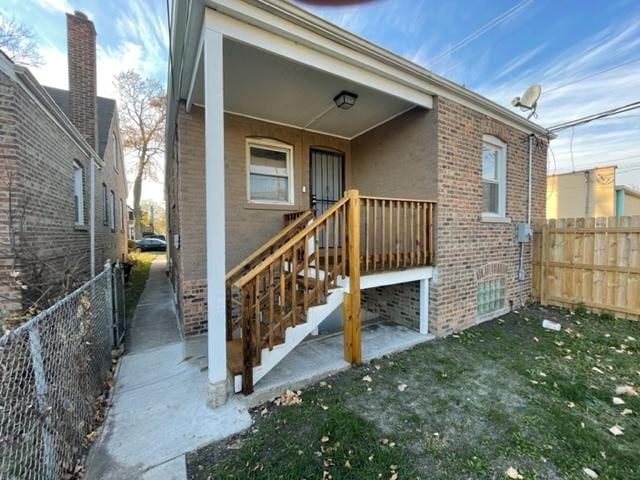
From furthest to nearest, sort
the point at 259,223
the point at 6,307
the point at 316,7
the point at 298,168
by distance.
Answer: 1. the point at 298,168
2. the point at 259,223
3. the point at 6,307
4. the point at 316,7

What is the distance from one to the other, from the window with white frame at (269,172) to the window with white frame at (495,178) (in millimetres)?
4043

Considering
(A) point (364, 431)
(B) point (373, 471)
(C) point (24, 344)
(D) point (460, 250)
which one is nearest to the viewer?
(C) point (24, 344)

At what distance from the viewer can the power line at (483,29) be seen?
5.41m

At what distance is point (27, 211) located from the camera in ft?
13.0

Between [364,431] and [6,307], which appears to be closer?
[364,431]

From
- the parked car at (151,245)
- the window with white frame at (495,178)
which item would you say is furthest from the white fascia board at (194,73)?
the parked car at (151,245)

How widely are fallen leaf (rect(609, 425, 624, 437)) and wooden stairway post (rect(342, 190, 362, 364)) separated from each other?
2435 millimetres

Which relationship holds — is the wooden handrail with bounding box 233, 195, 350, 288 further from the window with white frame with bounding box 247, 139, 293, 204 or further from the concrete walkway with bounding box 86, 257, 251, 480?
the window with white frame with bounding box 247, 139, 293, 204

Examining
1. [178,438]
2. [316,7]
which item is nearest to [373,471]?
[178,438]

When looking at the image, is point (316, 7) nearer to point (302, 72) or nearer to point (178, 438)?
point (302, 72)

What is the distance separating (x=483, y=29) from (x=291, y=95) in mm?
5014

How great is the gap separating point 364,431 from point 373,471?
0.41m

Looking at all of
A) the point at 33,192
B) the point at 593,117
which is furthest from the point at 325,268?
the point at 593,117

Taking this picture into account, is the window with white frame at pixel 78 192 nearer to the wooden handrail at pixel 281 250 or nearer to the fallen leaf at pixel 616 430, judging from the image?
the wooden handrail at pixel 281 250
